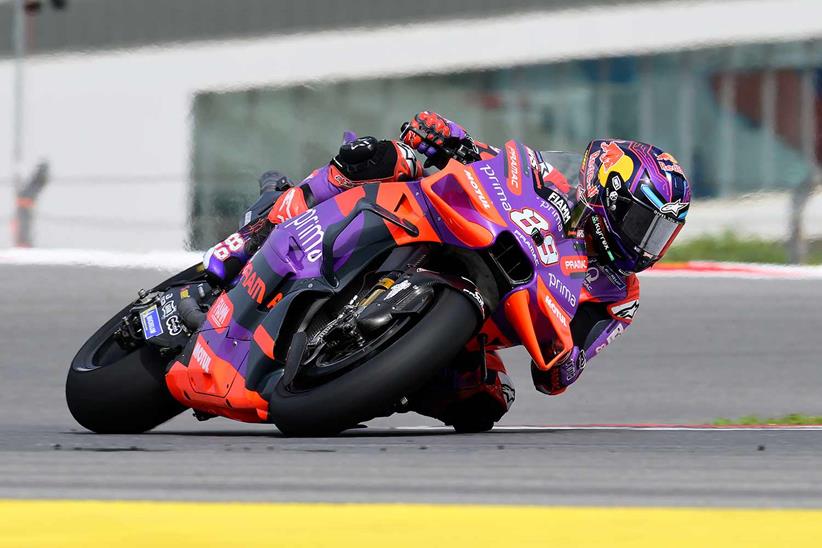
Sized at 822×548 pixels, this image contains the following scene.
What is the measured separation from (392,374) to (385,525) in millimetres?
1402

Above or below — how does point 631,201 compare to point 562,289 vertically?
above

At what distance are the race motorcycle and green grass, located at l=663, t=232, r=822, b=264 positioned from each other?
23.4 ft

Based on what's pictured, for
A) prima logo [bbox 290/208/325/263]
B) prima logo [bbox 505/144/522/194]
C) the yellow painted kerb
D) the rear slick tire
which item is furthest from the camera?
prima logo [bbox 290/208/325/263]

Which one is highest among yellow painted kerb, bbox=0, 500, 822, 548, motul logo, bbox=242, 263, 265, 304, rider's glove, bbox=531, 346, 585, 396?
yellow painted kerb, bbox=0, 500, 822, 548

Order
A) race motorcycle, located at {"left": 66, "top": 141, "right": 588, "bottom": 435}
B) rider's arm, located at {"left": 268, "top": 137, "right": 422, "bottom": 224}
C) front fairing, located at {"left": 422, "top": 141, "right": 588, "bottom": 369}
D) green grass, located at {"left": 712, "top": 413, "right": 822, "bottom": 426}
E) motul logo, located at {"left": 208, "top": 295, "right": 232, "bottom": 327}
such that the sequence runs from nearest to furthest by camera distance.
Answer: race motorcycle, located at {"left": 66, "top": 141, "right": 588, "bottom": 435}
front fairing, located at {"left": 422, "top": 141, "right": 588, "bottom": 369}
motul logo, located at {"left": 208, "top": 295, "right": 232, "bottom": 327}
rider's arm, located at {"left": 268, "top": 137, "right": 422, "bottom": 224}
green grass, located at {"left": 712, "top": 413, "right": 822, "bottom": 426}

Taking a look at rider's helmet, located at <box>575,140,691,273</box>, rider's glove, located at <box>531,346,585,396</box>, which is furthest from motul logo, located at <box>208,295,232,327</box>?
rider's helmet, located at <box>575,140,691,273</box>

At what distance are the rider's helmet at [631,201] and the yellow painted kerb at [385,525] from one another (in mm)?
2106

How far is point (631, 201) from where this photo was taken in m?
5.72

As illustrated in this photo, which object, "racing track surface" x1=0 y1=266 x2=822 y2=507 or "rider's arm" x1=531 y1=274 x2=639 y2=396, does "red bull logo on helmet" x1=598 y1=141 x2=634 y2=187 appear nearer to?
"rider's arm" x1=531 y1=274 x2=639 y2=396

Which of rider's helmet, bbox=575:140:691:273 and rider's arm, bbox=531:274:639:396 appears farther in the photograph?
rider's arm, bbox=531:274:639:396

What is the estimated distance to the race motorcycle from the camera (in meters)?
5.17

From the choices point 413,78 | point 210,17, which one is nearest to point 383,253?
point 413,78

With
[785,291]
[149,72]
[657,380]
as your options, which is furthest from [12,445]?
[149,72]

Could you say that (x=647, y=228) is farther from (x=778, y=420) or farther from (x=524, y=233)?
(x=778, y=420)
